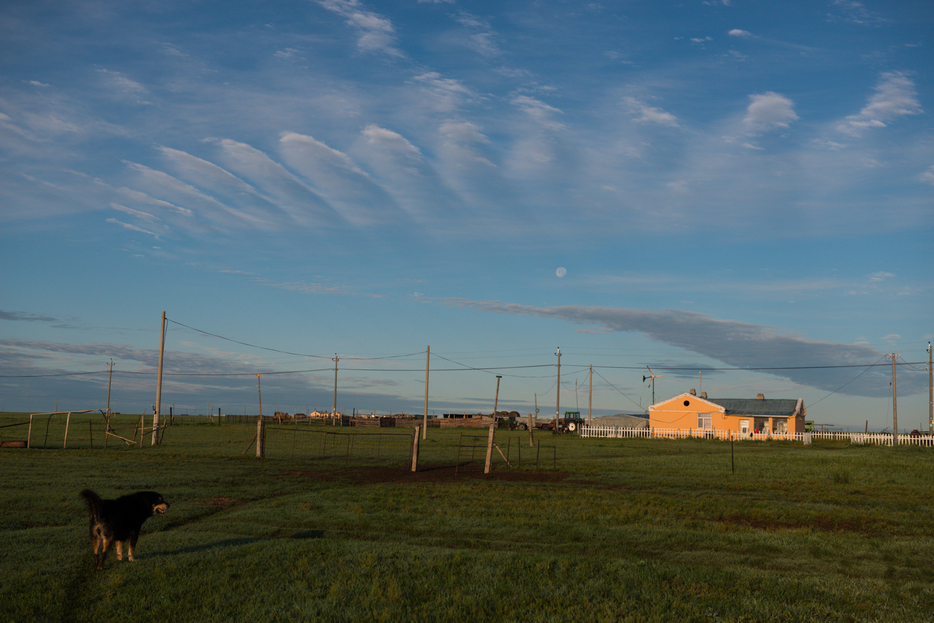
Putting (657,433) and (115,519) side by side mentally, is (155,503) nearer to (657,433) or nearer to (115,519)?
(115,519)

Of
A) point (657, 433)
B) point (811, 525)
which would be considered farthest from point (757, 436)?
point (811, 525)

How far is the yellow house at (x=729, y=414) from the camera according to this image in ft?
219

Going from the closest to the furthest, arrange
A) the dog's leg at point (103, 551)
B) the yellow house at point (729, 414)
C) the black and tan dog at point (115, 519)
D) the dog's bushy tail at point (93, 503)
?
1. the dog's bushy tail at point (93, 503)
2. the black and tan dog at point (115, 519)
3. the dog's leg at point (103, 551)
4. the yellow house at point (729, 414)

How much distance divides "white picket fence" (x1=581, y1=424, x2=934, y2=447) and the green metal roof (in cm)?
577

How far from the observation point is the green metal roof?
2645 inches

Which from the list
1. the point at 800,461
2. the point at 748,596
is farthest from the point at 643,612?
the point at 800,461

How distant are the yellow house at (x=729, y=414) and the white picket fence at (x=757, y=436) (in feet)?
10.7

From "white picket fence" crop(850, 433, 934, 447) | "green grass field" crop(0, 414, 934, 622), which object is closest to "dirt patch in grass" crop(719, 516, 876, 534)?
"green grass field" crop(0, 414, 934, 622)

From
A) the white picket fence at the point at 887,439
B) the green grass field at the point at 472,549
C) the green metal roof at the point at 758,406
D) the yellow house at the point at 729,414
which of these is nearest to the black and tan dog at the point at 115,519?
the green grass field at the point at 472,549

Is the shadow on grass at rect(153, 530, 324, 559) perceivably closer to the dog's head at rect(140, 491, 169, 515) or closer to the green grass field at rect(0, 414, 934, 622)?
the green grass field at rect(0, 414, 934, 622)

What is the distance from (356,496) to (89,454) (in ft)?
73.1

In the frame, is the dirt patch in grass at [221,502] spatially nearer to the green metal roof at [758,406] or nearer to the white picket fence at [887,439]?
the white picket fence at [887,439]

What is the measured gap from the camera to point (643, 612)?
8438mm

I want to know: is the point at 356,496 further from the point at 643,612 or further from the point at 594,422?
the point at 594,422
